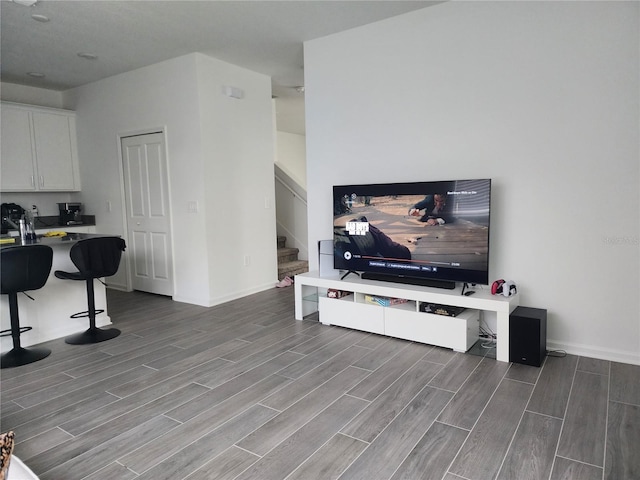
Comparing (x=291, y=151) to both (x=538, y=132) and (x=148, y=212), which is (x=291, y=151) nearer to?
(x=148, y=212)

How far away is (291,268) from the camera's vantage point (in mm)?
6023

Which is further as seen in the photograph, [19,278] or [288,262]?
[288,262]

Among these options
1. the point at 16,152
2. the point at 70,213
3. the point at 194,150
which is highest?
the point at 16,152

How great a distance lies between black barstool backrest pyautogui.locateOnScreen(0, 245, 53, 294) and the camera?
303 cm

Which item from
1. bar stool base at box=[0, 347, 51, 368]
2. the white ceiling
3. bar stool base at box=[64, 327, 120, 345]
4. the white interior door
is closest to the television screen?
the white ceiling

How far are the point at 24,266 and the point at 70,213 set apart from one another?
312 centimetres

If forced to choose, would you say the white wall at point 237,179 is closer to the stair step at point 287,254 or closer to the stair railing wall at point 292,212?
the stair step at point 287,254

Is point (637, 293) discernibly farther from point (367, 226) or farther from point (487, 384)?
point (367, 226)

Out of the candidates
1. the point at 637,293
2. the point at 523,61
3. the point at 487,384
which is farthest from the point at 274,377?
the point at 523,61

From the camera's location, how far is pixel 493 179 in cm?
336

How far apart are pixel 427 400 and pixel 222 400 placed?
4.13 ft

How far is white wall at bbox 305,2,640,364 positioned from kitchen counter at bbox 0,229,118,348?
9.85 feet

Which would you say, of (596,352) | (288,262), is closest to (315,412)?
(596,352)

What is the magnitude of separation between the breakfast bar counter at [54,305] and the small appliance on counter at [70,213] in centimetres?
232
